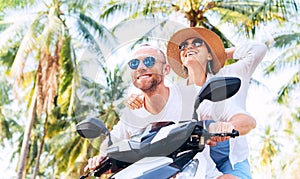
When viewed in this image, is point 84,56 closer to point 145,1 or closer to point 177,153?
point 177,153

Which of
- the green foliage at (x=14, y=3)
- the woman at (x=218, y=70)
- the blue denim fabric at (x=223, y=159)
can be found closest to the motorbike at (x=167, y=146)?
the woman at (x=218, y=70)

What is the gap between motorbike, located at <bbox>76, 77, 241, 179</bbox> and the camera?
11.7 ft

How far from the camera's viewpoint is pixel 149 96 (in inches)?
180

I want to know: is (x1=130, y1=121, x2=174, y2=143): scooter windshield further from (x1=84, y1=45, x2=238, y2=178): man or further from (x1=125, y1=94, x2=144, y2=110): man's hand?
(x1=125, y1=94, x2=144, y2=110): man's hand

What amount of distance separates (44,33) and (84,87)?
Result: 30.5 feet

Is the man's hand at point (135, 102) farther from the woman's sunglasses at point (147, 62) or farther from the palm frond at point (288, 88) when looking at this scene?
the palm frond at point (288, 88)

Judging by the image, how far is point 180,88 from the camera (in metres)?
4.50

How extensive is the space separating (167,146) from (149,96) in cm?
104

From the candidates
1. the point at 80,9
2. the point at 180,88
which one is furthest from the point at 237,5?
the point at 180,88

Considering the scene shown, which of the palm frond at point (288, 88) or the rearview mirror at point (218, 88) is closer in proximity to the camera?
the rearview mirror at point (218, 88)

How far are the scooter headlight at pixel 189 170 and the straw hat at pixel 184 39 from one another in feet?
3.14

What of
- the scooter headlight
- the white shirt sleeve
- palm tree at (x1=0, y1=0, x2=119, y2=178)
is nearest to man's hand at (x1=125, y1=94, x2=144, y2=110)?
the white shirt sleeve

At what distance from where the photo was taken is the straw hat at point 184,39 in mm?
4680

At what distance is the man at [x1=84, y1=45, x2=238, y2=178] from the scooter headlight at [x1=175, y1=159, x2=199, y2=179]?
12.9 inches
